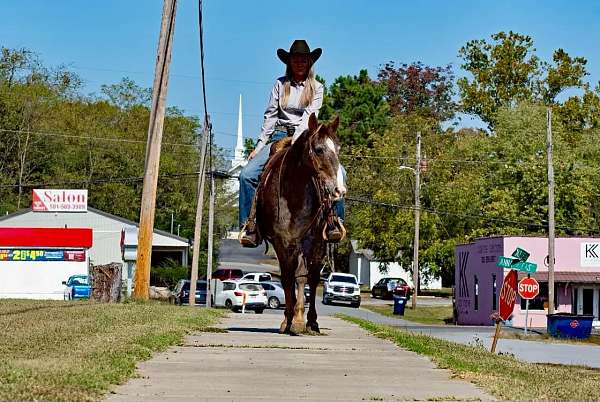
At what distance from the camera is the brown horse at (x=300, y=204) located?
12.0 metres

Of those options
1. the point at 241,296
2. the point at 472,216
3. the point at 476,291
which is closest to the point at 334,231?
the point at 241,296

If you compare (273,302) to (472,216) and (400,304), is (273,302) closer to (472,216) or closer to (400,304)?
(400,304)

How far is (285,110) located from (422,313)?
5578 cm

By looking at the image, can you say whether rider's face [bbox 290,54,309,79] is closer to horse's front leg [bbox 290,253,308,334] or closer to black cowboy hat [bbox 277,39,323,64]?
black cowboy hat [bbox 277,39,323,64]

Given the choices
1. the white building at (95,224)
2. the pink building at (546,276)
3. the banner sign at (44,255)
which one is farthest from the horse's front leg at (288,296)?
the white building at (95,224)

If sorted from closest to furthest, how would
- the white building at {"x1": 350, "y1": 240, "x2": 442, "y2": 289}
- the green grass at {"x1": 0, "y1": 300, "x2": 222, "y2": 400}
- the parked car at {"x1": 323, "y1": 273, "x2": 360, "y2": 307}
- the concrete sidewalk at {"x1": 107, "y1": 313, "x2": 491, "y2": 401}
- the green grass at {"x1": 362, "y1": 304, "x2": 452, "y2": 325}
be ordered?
Answer: 1. the green grass at {"x1": 0, "y1": 300, "x2": 222, "y2": 400}
2. the concrete sidewalk at {"x1": 107, "y1": 313, "x2": 491, "y2": 401}
3. the green grass at {"x1": 362, "y1": 304, "x2": 452, "y2": 325}
4. the parked car at {"x1": 323, "y1": 273, "x2": 360, "y2": 307}
5. the white building at {"x1": 350, "y1": 240, "x2": 442, "y2": 289}

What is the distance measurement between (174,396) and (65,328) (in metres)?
5.87

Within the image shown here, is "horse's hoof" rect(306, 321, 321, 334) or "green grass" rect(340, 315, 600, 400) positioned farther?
"horse's hoof" rect(306, 321, 321, 334)

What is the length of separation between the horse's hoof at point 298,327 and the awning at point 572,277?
46308mm

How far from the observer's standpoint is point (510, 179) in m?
72.4

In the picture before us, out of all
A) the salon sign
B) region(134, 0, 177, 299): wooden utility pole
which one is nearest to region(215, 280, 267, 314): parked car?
the salon sign

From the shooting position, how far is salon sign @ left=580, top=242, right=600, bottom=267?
59781 mm

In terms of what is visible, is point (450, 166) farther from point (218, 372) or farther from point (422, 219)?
point (218, 372)

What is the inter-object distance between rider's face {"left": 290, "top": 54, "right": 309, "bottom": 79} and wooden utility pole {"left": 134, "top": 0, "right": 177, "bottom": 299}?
15310 mm
